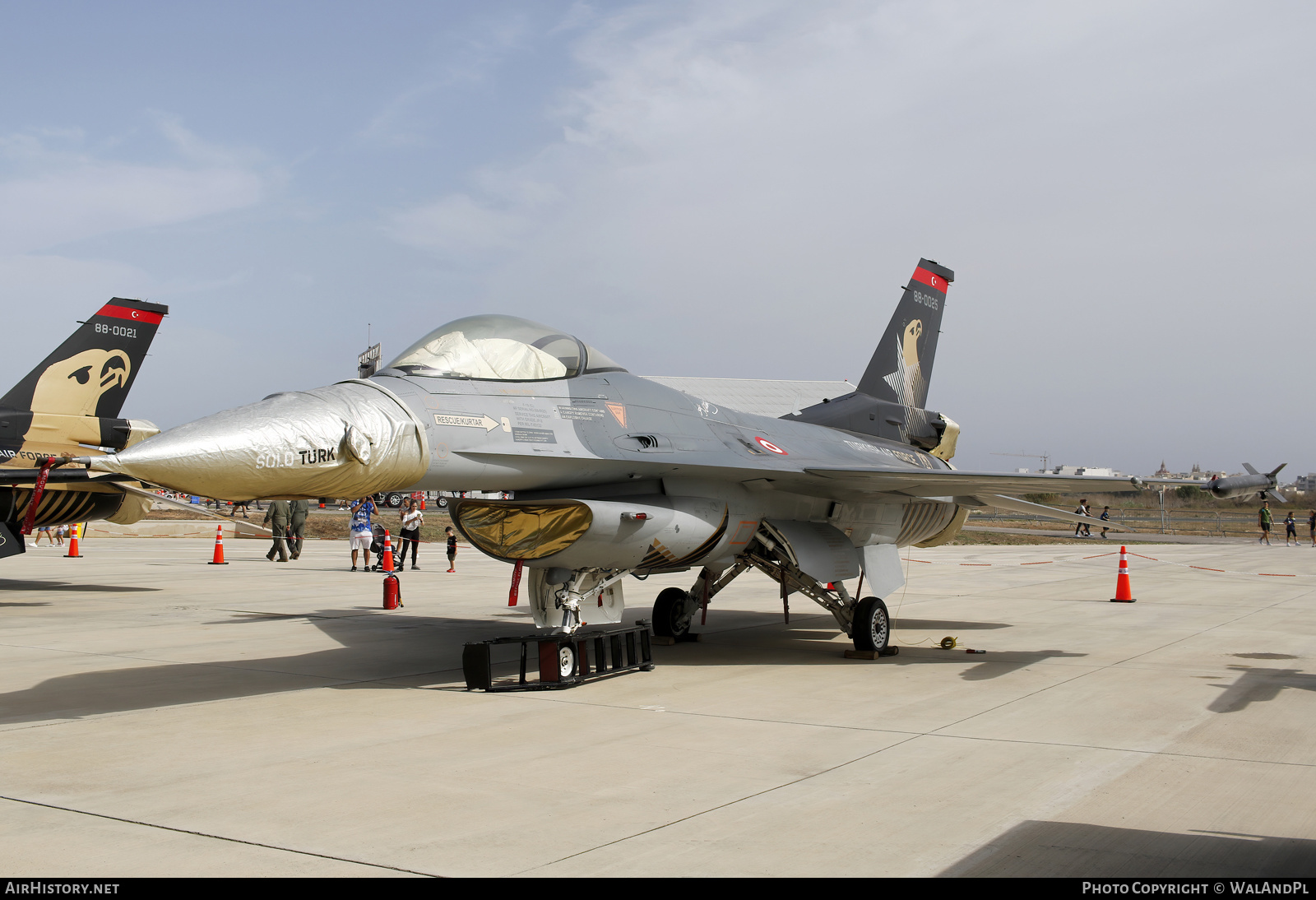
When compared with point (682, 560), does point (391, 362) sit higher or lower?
higher

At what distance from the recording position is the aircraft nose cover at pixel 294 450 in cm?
570

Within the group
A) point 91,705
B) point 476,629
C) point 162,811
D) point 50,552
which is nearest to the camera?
point 162,811

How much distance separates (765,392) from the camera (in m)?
64.4

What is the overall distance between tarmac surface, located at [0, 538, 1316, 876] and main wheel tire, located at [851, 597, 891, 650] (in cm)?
49

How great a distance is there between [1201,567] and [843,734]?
21.0 metres

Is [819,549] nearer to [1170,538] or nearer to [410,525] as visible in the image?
[410,525]

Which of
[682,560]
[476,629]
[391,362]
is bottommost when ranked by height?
[476,629]

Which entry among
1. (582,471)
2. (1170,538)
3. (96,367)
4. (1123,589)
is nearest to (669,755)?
(582,471)

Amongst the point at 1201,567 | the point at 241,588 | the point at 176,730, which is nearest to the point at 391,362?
the point at 176,730

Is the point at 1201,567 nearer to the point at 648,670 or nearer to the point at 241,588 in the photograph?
the point at 648,670

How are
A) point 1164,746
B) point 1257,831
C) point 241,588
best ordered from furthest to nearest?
point 241,588, point 1164,746, point 1257,831

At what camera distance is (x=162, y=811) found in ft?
14.5

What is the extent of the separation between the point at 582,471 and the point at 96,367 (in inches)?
468

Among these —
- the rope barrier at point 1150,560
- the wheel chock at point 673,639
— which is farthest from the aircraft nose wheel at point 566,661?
the rope barrier at point 1150,560
